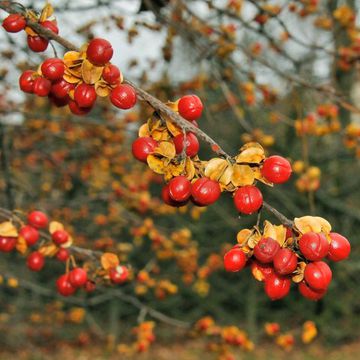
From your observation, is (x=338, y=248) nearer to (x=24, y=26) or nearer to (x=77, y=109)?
(x=77, y=109)

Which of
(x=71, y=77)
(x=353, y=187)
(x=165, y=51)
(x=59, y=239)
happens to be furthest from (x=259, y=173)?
(x=353, y=187)

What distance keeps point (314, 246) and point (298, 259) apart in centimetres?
14

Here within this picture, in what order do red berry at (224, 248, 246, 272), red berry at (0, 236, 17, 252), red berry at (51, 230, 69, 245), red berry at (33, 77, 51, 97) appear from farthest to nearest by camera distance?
1. red berry at (51, 230, 69, 245)
2. red berry at (0, 236, 17, 252)
3. red berry at (33, 77, 51, 97)
4. red berry at (224, 248, 246, 272)

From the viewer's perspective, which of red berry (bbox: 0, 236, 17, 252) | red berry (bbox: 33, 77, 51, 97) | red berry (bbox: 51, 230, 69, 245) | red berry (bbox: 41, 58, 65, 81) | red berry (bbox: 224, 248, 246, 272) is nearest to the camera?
red berry (bbox: 224, 248, 246, 272)

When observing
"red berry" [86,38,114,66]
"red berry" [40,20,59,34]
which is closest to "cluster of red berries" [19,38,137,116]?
"red berry" [86,38,114,66]

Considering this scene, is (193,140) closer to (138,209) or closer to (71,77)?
(71,77)

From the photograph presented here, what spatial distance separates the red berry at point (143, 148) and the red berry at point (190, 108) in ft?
0.38

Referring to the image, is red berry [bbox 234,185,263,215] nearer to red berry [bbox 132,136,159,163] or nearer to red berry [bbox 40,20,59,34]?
red berry [bbox 132,136,159,163]

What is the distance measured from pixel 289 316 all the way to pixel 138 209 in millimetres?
7649

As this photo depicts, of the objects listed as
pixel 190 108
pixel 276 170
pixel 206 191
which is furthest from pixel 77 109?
pixel 276 170

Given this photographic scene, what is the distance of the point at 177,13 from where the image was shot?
323 centimetres

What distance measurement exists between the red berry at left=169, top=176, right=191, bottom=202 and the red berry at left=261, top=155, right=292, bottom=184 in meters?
0.18

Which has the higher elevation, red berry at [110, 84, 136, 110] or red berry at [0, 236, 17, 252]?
red berry at [110, 84, 136, 110]

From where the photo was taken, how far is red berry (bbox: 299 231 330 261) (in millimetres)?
1001
